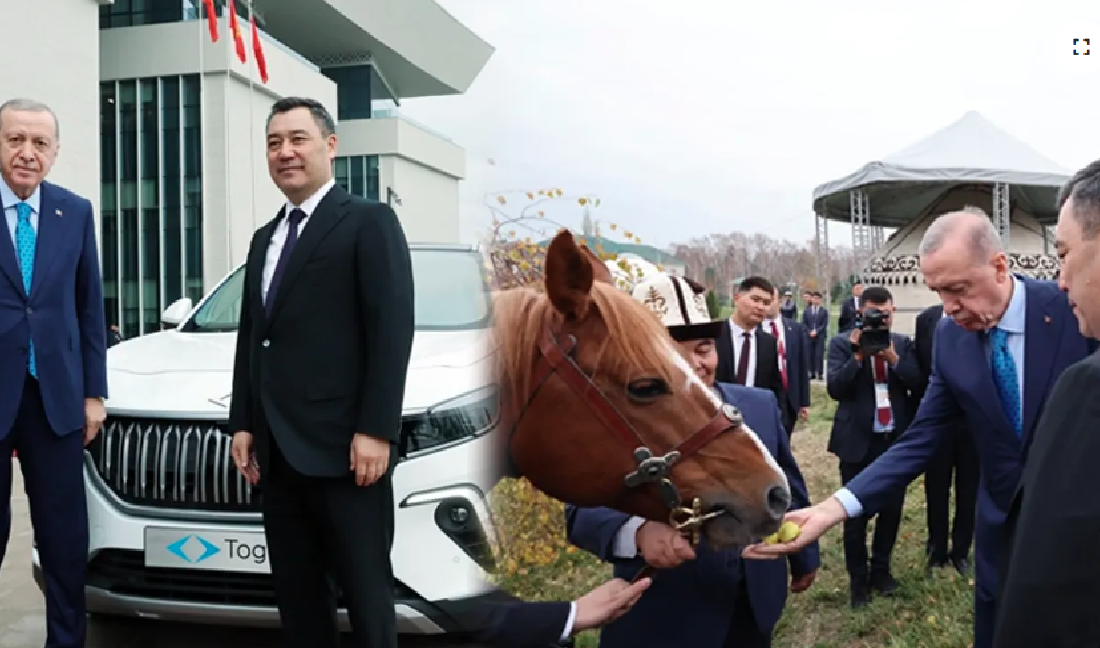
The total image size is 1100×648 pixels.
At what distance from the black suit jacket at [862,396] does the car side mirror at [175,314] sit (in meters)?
3.28

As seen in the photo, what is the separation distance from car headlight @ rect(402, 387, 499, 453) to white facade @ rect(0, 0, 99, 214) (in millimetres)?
16422

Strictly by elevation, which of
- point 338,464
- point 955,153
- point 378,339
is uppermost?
point 955,153

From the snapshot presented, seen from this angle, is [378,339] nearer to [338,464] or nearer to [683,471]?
[338,464]

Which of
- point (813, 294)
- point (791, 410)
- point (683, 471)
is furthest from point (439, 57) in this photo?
point (813, 294)

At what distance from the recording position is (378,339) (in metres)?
1.79

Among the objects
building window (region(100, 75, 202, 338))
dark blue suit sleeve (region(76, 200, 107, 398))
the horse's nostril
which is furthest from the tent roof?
building window (region(100, 75, 202, 338))

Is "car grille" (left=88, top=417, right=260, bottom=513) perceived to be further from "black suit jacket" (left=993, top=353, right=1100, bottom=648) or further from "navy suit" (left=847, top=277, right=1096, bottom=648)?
"black suit jacket" (left=993, top=353, right=1100, bottom=648)

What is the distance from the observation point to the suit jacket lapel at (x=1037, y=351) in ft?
7.07

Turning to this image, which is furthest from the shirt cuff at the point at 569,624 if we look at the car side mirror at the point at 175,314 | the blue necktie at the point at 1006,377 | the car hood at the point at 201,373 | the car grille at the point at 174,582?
the car side mirror at the point at 175,314

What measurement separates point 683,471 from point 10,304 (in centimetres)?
220

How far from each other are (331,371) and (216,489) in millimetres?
888

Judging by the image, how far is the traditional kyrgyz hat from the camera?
1.44 metres

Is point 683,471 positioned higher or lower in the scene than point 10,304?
lower

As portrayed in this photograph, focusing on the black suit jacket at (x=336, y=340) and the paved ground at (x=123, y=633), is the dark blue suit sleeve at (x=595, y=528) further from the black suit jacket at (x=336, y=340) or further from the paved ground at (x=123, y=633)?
the paved ground at (x=123, y=633)
